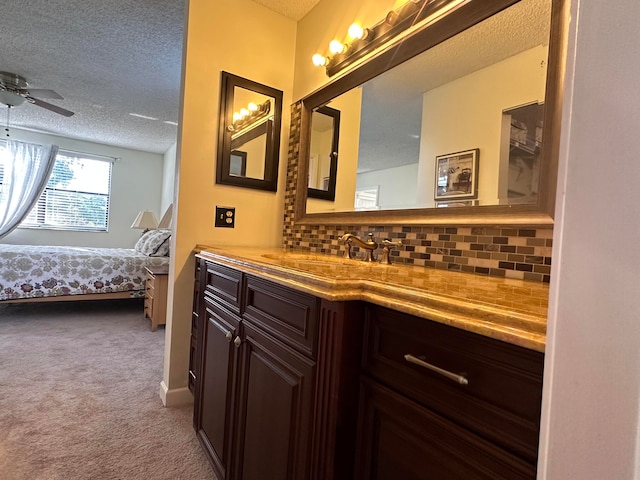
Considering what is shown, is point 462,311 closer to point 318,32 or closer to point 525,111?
point 525,111

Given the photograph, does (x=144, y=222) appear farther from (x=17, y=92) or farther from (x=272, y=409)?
(x=272, y=409)

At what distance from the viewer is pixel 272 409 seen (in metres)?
1.02

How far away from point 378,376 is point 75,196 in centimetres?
648

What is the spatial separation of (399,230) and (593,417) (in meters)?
1.12

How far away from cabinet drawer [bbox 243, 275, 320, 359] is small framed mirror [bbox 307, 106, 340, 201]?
86 cm

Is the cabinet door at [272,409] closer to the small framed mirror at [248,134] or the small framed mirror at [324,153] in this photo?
the small framed mirror at [324,153]

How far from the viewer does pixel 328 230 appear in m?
1.87

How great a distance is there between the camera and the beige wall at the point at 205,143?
6.29ft

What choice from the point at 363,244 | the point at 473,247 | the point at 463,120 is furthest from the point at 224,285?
the point at 463,120

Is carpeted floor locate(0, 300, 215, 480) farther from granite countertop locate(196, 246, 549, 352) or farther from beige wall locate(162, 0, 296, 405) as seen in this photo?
granite countertop locate(196, 246, 549, 352)

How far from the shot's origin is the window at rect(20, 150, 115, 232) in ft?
18.0

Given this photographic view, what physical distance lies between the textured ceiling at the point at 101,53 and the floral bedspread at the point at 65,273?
1.69 metres

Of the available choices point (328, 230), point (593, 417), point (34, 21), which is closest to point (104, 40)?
point (34, 21)

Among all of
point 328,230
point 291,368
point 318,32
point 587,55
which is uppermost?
point 318,32
